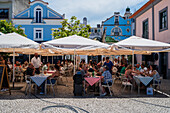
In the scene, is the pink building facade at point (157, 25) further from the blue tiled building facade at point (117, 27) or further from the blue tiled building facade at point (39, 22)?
the blue tiled building facade at point (117, 27)

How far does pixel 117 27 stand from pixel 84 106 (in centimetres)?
4152

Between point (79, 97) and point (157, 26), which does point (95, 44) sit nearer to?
point (79, 97)

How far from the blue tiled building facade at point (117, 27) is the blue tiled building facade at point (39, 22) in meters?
19.2

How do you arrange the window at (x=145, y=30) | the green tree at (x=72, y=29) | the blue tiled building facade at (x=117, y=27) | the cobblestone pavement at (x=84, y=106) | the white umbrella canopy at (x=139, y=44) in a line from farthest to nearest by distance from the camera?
the blue tiled building facade at (x=117, y=27) → the green tree at (x=72, y=29) → the window at (x=145, y=30) → the white umbrella canopy at (x=139, y=44) → the cobblestone pavement at (x=84, y=106)

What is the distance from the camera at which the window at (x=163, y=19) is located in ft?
48.9

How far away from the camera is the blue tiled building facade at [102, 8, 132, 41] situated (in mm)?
45812

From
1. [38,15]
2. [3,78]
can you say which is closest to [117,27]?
[38,15]

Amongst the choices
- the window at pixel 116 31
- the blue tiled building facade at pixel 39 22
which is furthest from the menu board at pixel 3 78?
the window at pixel 116 31

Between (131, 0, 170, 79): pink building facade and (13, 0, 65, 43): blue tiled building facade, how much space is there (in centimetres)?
1357

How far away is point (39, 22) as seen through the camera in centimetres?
2886

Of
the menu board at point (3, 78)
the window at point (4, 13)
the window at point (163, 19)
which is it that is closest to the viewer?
the menu board at point (3, 78)

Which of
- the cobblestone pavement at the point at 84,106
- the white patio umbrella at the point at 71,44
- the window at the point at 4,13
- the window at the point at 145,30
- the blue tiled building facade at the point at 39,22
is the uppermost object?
the window at the point at 4,13

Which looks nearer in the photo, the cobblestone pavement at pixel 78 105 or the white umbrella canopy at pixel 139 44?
the cobblestone pavement at pixel 78 105

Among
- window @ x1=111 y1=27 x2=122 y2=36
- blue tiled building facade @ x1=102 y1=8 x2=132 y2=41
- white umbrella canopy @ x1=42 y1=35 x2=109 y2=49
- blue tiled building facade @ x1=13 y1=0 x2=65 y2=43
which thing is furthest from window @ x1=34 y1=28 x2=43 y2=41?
window @ x1=111 y1=27 x2=122 y2=36
